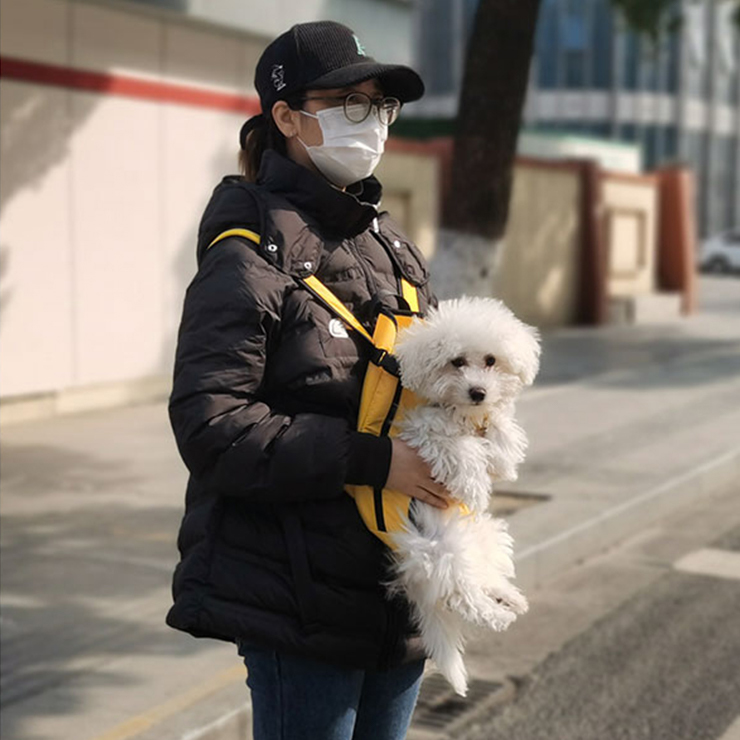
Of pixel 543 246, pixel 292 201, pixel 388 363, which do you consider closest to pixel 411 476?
pixel 388 363

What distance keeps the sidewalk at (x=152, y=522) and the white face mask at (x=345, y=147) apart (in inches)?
88.3

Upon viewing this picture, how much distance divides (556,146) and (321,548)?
32234 millimetres

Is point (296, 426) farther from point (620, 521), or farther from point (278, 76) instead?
point (620, 521)

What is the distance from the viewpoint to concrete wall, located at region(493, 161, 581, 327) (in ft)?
63.6

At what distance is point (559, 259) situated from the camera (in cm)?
2066

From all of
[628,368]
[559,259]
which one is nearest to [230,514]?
[628,368]

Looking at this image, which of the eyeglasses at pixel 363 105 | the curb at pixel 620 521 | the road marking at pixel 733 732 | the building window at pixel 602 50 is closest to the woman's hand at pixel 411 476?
the eyeglasses at pixel 363 105

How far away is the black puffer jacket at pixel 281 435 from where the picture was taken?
7.68ft

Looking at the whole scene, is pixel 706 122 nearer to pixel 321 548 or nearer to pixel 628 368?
pixel 628 368

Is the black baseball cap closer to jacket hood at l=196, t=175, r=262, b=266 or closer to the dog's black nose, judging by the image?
jacket hood at l=196, t=175, r=262, b=266

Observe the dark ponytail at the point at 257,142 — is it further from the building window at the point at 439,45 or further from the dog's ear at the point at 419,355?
the building window at the point at 439,45

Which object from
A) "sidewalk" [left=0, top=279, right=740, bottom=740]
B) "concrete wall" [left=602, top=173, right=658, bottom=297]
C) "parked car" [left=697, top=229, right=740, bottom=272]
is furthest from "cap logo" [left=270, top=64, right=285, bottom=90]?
"parked car" [left=697, top=229, right=740, bottom=272]

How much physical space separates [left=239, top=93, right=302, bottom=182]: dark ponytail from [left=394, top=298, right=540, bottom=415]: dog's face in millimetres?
506

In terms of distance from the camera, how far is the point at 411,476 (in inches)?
95.5
